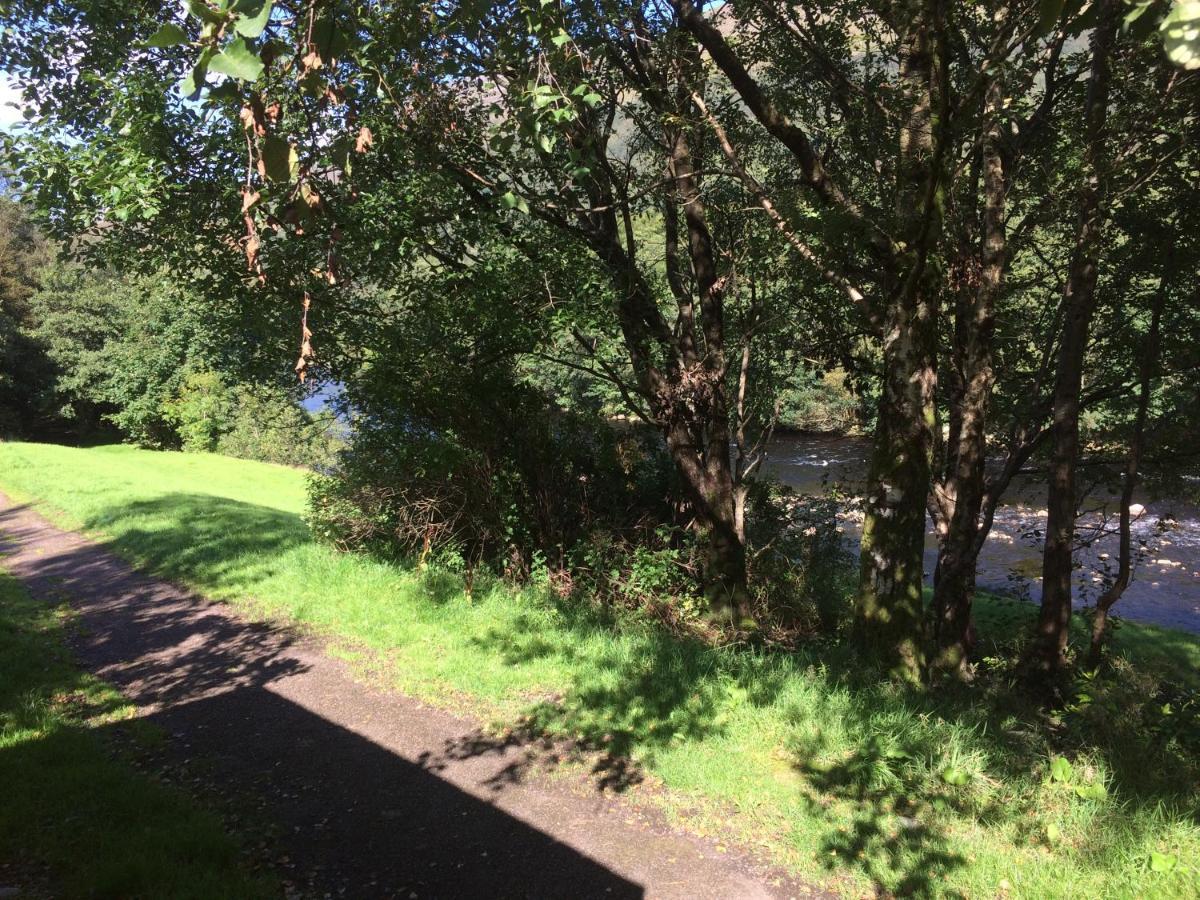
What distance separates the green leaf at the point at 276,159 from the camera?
1665 millimetres

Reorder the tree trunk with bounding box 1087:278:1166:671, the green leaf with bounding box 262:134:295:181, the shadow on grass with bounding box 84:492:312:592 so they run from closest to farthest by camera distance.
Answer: the green leaf with bounding box 262:134:295:181, the tree trunk with bounding box 1087:278:1166:671, the shadow on grass with bounding box 84:492:312:592

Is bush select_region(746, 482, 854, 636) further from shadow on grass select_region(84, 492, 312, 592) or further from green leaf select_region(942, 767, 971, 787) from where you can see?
shadow on grass select_region(84, 492, 312, 592)

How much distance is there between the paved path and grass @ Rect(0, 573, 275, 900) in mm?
287

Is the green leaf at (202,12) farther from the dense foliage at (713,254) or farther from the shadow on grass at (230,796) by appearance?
the shadow on grass at (230,796)

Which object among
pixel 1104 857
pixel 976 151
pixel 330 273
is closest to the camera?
pixel 330 273

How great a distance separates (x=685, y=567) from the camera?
9.55 m

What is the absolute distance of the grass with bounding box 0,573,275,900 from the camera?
10.5ft

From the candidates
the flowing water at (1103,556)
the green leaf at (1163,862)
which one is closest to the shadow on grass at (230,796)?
the green leaf at (1163,862)

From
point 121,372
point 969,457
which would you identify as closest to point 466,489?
point 969,457

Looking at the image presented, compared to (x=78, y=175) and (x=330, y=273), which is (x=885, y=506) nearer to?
(x=330, y=273)

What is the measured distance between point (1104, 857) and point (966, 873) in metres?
0.63

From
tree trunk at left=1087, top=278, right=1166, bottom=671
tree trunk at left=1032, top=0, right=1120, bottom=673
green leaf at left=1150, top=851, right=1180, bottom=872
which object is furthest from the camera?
A: tree trunk at left=1087, top=278, right=1166, bottom=671

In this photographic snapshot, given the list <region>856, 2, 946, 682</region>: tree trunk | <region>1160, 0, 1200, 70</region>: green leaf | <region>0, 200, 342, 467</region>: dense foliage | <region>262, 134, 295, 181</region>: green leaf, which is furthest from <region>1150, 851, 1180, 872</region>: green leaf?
<region>0, 200, 342, 467</region>: dense foliage

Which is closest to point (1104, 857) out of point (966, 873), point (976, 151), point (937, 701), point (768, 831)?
point (966, 873)
